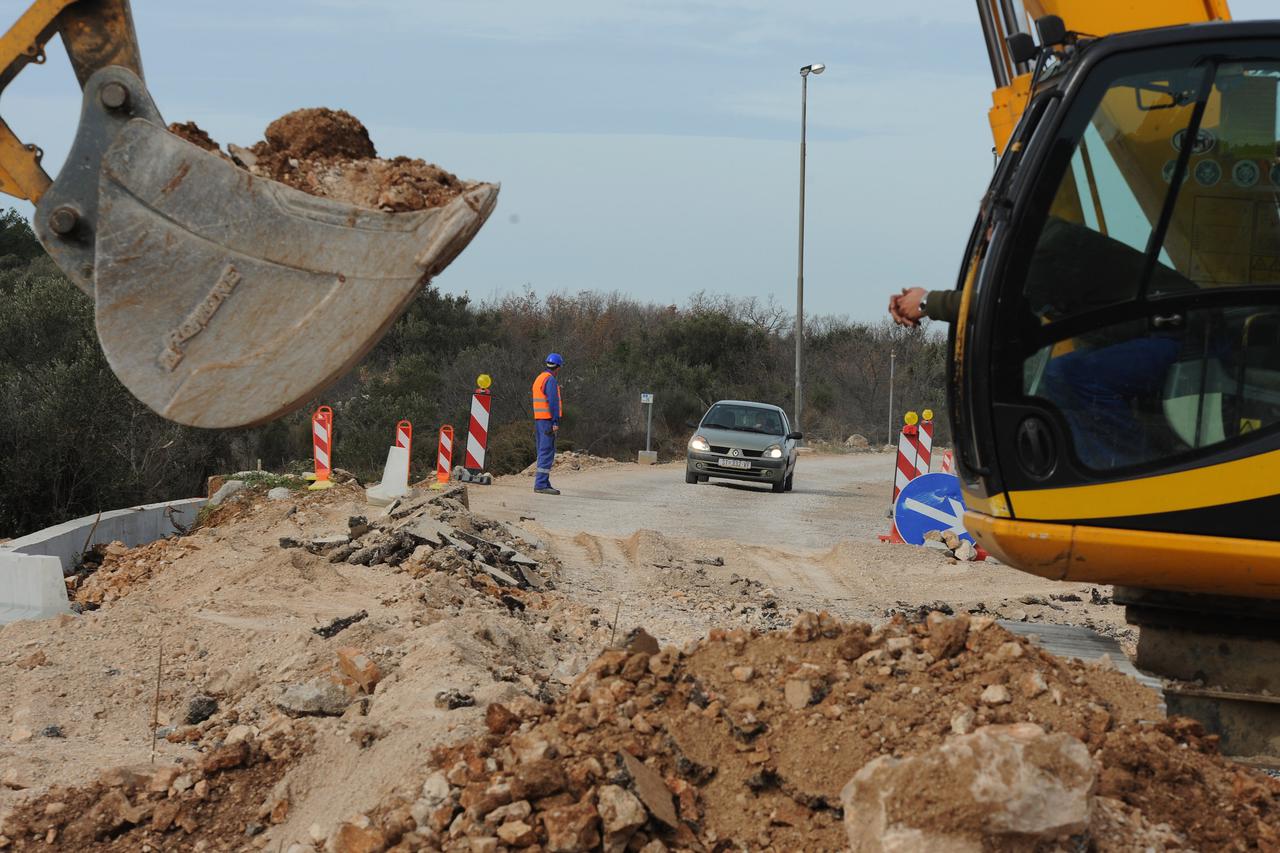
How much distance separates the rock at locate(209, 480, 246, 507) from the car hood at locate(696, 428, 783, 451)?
27.9 feet

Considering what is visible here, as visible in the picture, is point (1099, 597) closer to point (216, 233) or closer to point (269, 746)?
point (269, 746)

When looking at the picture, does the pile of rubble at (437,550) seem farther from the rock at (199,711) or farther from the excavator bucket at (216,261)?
the excavator bucket at (216,261)

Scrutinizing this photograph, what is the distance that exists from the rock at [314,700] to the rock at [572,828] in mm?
2109

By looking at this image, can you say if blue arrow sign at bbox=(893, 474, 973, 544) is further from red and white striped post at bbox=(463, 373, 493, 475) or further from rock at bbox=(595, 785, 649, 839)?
rock at bbox=(595, 785, 649, 839)

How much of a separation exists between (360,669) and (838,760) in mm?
2623

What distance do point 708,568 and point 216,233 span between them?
8.22 m

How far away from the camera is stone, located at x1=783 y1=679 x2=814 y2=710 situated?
4.63 m

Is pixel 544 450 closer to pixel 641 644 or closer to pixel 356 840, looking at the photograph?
pixel 641 644

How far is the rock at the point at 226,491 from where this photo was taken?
14.8 metres

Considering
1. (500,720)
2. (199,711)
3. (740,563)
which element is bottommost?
(740,563)

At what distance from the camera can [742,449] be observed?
70.1 feet

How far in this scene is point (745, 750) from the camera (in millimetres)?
4438

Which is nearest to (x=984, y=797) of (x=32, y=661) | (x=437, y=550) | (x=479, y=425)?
(x=32, y=661)

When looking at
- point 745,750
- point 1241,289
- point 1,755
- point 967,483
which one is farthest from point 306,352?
point 1241,289
